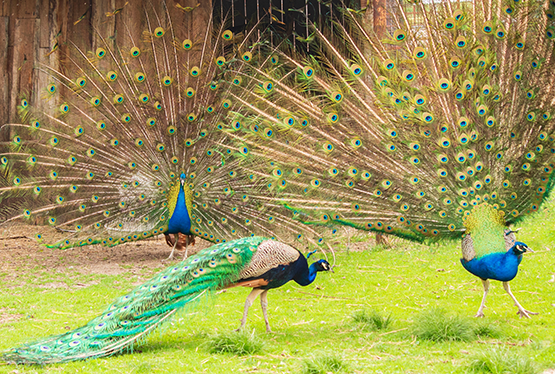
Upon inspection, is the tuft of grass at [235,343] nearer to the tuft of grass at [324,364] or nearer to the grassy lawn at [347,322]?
the grassy lawn at [347,322]

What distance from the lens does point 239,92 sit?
26.3ft

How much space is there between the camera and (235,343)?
464 cm

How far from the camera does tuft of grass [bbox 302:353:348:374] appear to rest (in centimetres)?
402

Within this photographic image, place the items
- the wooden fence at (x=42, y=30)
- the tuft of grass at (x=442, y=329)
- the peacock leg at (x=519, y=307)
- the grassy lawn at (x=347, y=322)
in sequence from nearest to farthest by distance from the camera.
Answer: the grassy lawn at (x=347, y=322) → the tuft of grass at (x=442, y=329) → the peacock leg at (x=519, y=307) → the wooden fence at (x=42, y=30)

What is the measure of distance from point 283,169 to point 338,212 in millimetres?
743

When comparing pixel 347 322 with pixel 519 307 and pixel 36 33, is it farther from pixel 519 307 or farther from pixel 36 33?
pixel 36 33

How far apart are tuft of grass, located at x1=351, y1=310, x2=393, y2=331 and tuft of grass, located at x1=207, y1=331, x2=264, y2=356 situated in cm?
115

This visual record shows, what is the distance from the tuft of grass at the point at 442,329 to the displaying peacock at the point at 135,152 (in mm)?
3476

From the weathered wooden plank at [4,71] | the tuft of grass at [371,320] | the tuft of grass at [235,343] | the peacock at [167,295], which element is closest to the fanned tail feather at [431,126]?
the tuft of grass at [371,320]

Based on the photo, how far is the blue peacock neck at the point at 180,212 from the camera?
796 centimetres

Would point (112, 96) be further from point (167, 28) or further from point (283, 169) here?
point (283, 169)

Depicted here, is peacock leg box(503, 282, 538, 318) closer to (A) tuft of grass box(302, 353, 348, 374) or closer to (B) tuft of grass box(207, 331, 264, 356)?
(A) tuft of grass box(302, 353, 348, 374)

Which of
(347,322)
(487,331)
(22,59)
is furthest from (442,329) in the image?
(22,59)

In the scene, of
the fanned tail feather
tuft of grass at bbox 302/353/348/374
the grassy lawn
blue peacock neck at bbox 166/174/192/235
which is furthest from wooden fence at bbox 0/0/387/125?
tuft of grass at bbox 302/353/348/374
